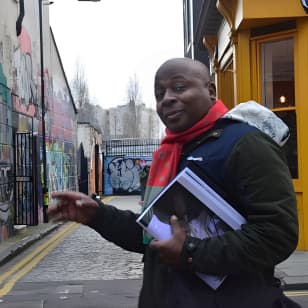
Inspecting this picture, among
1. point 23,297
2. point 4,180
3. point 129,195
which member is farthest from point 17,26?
point 129,195

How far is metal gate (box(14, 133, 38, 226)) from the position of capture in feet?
48.3

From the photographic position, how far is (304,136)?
34.4ft

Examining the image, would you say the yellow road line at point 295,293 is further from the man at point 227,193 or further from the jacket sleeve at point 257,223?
the jacket sleeve at point 257,223

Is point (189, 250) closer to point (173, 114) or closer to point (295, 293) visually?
point (173, 114)

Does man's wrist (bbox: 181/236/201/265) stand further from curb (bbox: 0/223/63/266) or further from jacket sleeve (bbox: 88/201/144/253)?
curb (bbox: 0/223/63/266)

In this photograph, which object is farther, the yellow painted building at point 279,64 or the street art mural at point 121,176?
the street art mural at point 121,176

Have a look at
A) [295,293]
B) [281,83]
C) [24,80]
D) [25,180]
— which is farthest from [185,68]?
[24,80]

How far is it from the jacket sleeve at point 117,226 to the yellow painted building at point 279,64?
8.30 metres

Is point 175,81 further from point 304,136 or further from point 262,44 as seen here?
point 262,44

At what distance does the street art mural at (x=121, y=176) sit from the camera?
112 ft

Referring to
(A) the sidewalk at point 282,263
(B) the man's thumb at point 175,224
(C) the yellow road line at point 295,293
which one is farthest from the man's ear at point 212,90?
(A) the sidewalk at point 282,263

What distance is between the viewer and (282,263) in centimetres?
920

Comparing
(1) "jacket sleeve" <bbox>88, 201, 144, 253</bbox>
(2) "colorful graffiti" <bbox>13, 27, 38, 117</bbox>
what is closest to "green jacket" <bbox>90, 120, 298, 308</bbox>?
(1) "jacket sleeve" <bbox>88, 201, 144, 253</bbox>

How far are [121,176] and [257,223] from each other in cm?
3236
